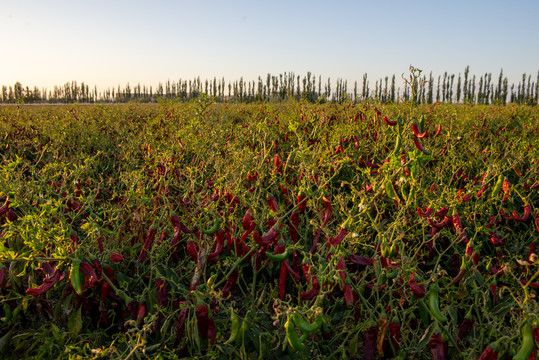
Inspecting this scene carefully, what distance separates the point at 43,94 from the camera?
70938 millimetres

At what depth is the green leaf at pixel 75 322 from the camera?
164 centimetres

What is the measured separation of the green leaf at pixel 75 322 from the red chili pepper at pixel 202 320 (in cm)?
56

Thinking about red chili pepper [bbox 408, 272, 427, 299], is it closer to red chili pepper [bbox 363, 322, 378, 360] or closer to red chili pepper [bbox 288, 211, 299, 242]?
red chili pepper [bbox 363, 322, 378, 360]

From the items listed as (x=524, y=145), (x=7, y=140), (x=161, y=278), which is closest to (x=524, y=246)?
(x=524, y=145)

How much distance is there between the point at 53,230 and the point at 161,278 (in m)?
0.49

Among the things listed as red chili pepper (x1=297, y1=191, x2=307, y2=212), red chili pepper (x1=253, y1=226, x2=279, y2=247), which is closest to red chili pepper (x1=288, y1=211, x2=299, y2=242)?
red chili pepper (x1=297, y1=191, x2=307, y2=212)

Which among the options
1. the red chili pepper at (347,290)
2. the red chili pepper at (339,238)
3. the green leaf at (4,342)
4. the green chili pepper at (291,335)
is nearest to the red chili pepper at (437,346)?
the red chili pepper at (347,290)

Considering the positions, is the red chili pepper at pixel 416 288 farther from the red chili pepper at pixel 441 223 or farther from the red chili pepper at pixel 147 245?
the red chili pepper at pixel 147 245

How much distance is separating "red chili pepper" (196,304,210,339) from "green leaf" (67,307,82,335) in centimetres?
56

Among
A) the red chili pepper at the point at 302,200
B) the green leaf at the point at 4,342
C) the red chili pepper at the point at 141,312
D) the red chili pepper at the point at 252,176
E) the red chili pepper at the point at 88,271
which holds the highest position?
the red chili pepper at the point at 252,176

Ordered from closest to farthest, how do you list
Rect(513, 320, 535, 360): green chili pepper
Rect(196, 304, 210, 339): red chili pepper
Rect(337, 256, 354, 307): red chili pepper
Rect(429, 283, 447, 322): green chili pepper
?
Rect(513, 320, 535, 360): green chili pepper → Rect(429, 283, 447, 322): green chili pepper → Rect(196, 304, 210, 339): red chili pepper → Rect(337, 256, 354, 307): red chili pepper

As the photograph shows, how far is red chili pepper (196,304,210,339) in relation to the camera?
1475 mm

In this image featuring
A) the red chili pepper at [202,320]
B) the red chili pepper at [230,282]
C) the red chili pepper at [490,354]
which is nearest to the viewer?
the red chili pepper at [490,354]

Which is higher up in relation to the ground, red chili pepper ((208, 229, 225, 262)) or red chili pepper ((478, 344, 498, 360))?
red chili pepper ((208, 229, 225, 262))
